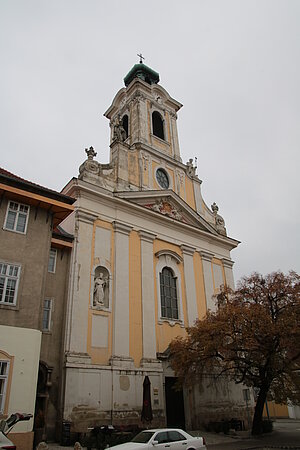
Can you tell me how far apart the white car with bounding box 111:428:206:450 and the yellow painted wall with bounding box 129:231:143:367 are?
8.09 m

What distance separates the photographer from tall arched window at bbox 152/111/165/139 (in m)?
30.3

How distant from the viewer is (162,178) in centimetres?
2695

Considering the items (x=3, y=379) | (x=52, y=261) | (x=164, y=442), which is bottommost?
(x=164, y=442)

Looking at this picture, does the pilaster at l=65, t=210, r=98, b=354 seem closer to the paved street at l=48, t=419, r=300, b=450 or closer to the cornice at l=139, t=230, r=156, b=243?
the cornice at l=139, t=230, r=156, b=243

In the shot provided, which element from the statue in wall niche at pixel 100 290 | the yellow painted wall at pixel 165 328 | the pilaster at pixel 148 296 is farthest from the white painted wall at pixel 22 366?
the yellow painted wall at pixel 165 328

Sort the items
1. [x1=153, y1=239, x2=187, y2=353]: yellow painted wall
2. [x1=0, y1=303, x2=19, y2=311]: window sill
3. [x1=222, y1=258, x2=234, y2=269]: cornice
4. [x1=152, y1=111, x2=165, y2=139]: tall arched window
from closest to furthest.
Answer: [x1=0, y1=303, x2=19, y2=311]: window sill → [x1=153, y1=239, x2=187, y2=353]: yellow painted wall → [x1=222, y1=258, x2=234, y2=269]: cornice → [x1=152, y1=111, x2=165, y2=139]: tall arched window

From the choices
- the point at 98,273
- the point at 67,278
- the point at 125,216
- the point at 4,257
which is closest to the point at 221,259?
the point at 125,216

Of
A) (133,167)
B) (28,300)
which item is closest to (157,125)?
(133,167)

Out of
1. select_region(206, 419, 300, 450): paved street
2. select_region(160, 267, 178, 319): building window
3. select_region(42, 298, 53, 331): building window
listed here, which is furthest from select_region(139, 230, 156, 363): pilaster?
select_region(42, 298, 53, 331): building window

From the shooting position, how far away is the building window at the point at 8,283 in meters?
12.6

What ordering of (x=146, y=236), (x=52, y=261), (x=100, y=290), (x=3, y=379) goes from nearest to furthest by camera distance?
1. (x=3, y=379)
2. (x=52, y=261)
3. (x=100, y=290)
4. (x=146, y=236)

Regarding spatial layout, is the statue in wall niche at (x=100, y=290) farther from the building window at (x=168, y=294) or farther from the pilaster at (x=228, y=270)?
the pilaster at (x=228, y=270)

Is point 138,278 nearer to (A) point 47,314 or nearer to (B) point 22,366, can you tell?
(A) point 47,314

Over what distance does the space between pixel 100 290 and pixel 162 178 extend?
10729 mm
